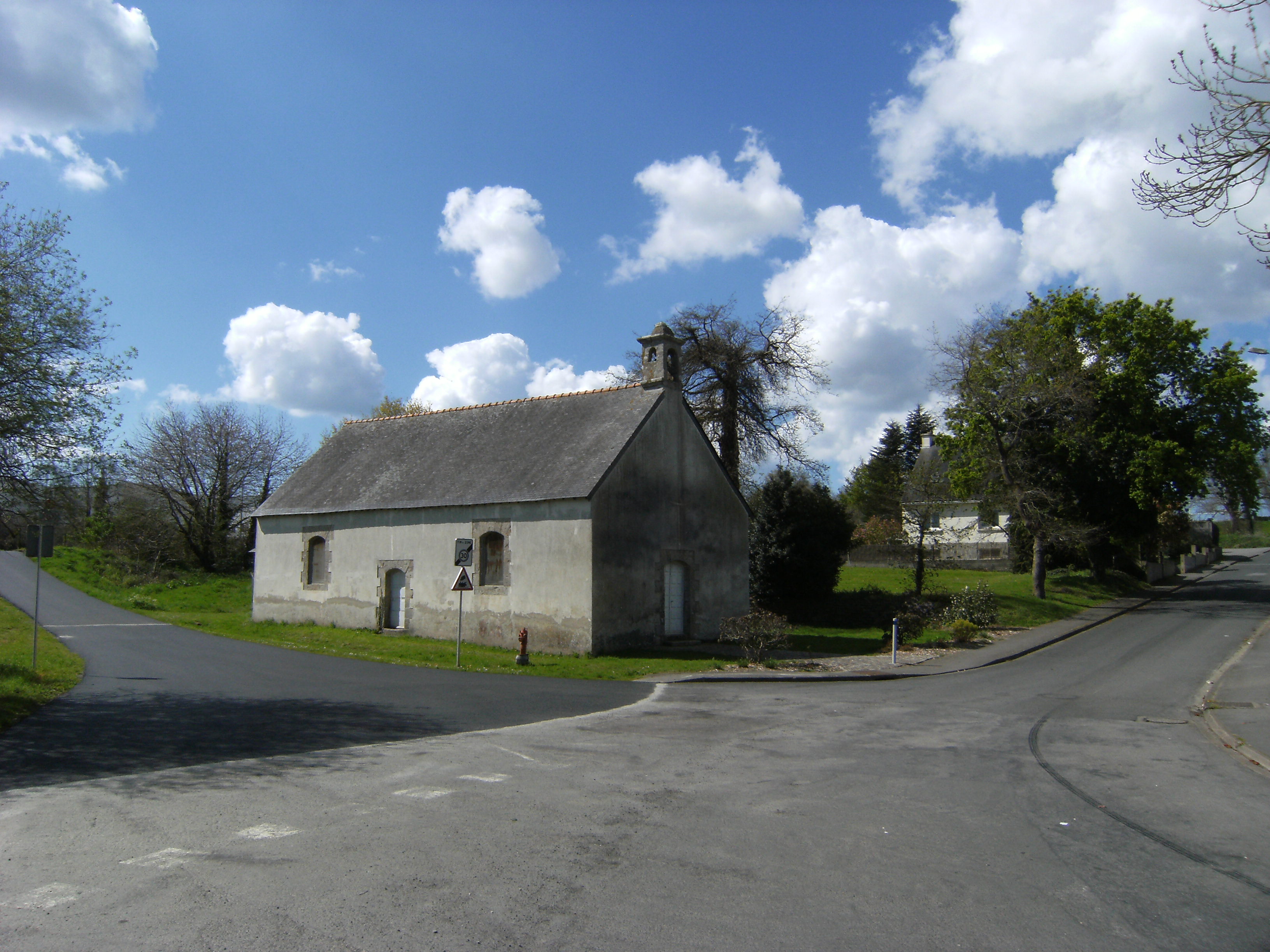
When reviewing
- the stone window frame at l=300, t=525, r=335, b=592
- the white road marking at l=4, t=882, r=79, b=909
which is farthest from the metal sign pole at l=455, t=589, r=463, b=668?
the white road marking at l=4, t=882, r=79, b=909

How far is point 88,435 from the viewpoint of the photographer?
1359 cm

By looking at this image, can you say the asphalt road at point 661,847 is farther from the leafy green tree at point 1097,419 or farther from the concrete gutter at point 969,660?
the leafy green tree at point 1097,419

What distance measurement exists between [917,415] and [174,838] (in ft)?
216

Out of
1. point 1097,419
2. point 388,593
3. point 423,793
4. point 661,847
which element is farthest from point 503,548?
point 1097,419

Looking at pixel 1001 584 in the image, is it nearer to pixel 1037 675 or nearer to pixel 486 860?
pixel 1037 675

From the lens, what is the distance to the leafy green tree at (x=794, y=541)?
32.8m

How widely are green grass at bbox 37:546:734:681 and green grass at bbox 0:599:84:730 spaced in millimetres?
4809

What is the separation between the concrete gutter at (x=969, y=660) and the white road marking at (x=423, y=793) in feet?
30.4

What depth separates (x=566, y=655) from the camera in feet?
66.2

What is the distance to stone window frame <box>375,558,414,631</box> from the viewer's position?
2366 centimetres

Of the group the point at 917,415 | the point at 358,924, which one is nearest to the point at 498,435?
the point at 358,924

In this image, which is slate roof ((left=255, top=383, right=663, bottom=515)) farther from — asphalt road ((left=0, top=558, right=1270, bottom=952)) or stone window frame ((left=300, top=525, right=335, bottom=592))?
asphalt road ((left=0, top=558, right=1270, bottom=952))

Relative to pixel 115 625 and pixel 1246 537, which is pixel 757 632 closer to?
pixel 115 625

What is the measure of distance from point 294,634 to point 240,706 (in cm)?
1257
